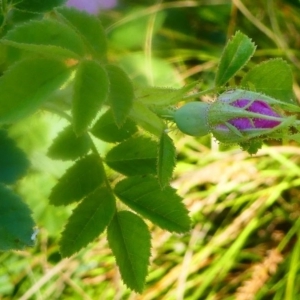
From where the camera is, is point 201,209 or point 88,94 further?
point 201,209

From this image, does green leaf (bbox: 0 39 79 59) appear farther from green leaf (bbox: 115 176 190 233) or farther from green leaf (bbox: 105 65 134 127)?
green leaf (bbox: 115 176 190 233)

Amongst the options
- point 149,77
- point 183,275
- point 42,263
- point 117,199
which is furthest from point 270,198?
point 117,199

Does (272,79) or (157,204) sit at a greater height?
(272,79)

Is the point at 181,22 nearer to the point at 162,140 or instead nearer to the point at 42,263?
the point at 42,263

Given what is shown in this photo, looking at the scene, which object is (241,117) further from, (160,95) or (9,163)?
(9,163)

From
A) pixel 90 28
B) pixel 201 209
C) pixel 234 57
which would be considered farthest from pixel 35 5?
pixel 201 209

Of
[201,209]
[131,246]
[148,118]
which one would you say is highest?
[148,118]
